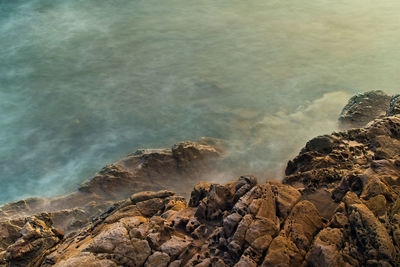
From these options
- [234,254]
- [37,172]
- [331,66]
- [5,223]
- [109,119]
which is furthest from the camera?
[331,66]

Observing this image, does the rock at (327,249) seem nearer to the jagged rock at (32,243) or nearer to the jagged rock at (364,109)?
the jagged rock at (32,243)

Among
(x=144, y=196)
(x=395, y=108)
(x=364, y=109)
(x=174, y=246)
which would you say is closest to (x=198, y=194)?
(x=144, y=196)

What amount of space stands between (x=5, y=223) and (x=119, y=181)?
152 inches

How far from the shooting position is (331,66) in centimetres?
1984

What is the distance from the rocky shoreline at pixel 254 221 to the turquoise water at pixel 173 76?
2.43 metres

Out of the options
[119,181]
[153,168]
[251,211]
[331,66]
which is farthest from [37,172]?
[331,66]

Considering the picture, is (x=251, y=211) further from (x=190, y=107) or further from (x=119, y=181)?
(x=190, y=107)

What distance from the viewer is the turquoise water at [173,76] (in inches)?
608

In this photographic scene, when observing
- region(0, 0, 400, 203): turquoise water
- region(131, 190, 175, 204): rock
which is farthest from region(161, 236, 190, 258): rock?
region(0, 0, 400, 203): turquoise water

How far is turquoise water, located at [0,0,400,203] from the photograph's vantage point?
1544 centimetres

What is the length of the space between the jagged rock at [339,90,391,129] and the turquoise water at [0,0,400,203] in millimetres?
596

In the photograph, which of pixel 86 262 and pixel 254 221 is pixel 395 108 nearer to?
pixel 254 221

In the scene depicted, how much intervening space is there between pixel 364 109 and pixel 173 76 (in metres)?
9.46

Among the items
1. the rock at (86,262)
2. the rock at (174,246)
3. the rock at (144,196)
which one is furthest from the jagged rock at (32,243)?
the rock at (174,246)
